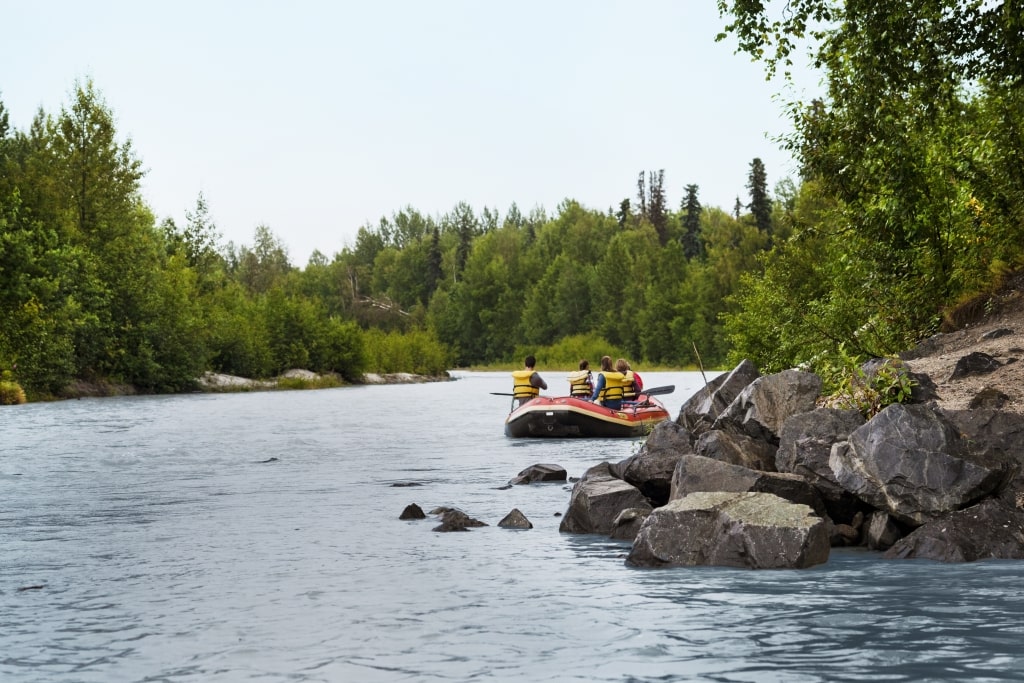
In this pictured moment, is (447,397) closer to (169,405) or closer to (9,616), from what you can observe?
(169,405)

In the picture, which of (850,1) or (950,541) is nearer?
(950,541)

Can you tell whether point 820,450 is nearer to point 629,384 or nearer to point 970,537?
point 970,537

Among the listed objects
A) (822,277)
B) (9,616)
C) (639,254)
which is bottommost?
(9,616)

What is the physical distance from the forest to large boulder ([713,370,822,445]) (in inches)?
A: 38.7

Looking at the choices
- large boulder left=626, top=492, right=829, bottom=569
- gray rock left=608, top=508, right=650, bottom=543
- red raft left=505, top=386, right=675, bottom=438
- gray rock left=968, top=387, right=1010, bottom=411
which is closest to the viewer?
large boulder left=626, top=492, right=829, bottom=569

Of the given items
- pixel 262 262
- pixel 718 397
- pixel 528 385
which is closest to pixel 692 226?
pixel 262 262

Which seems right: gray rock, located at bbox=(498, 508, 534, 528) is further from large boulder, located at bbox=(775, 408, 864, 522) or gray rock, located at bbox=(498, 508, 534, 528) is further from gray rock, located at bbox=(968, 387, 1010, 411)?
gray rock, located at bbox=(968, 387, 1010, 411)

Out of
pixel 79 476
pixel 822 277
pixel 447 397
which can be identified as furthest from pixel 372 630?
pixel 447 397

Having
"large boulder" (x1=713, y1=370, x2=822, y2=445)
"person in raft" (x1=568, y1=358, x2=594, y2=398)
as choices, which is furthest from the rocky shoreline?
"person in raft" (x1=568, y1=358, x2=594, y2=398)

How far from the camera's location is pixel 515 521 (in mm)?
13742

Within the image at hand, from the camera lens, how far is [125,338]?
54.9 metres

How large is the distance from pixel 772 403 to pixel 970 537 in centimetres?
488

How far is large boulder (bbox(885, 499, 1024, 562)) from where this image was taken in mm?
10828

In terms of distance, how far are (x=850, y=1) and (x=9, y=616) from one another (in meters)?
12.3
